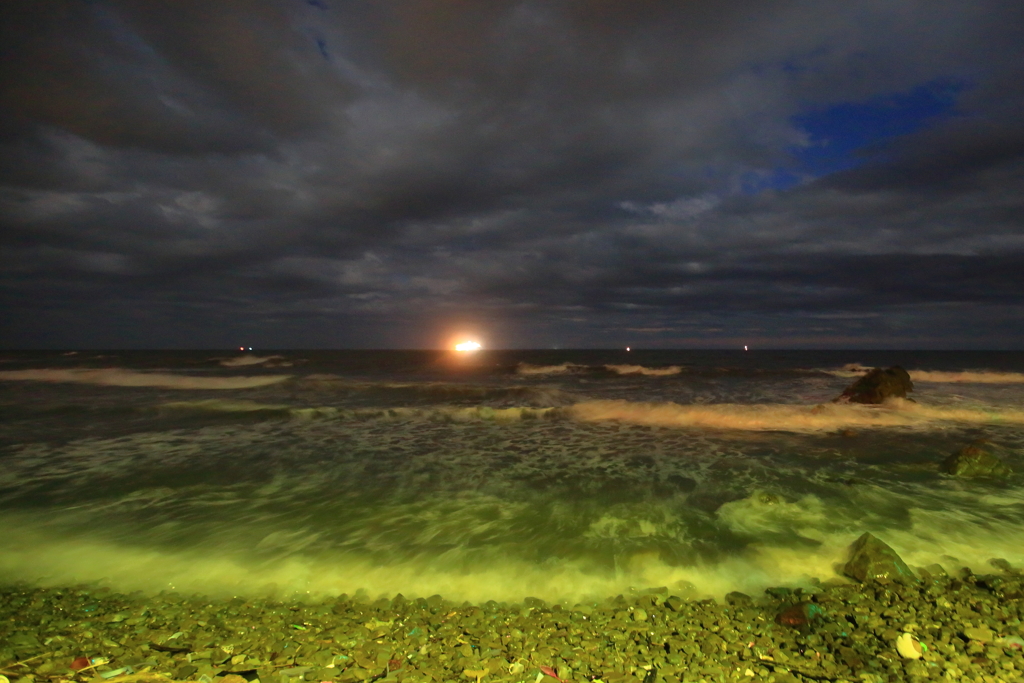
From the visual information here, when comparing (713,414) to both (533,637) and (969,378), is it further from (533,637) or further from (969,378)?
(969,378)

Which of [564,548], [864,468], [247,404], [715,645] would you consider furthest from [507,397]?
[715,645]

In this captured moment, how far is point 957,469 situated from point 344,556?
11940 millimetres

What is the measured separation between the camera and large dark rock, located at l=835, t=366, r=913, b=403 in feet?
67.8

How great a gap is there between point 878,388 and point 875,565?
19.8 m

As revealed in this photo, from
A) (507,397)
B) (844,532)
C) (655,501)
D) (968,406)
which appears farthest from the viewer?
(507,397)

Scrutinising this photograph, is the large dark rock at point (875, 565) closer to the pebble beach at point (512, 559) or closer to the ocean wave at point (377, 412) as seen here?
the pebble beach at point (512, 559)

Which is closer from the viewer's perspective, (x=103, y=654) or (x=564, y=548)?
(x=103, y=654)

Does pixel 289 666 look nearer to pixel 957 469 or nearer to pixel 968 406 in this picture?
pixel 957 469

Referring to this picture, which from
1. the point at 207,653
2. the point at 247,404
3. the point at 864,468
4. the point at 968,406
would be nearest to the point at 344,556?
the point at 207,653

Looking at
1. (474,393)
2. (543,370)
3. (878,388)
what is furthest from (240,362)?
(878,388)

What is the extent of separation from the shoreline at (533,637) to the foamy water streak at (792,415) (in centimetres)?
1198

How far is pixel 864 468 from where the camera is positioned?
1046 cm

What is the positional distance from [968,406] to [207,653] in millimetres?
29485

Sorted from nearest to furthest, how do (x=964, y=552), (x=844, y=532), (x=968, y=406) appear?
1. (x=964, y=552)
2. (x=844, y=532)
3. (x=968, y=406)
